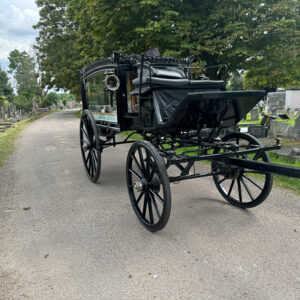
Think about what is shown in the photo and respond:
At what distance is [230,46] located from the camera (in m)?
8.88

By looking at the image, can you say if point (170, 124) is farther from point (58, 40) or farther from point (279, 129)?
point (58, 40)

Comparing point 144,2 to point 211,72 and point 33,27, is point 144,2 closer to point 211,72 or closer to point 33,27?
point 211,72

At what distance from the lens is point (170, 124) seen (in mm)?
3270

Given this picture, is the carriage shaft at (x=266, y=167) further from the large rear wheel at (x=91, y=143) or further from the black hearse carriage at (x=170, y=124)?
the large rear wheel at (x=91, y=143)

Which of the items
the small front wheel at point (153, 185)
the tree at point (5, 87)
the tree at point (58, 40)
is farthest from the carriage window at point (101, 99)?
the tree at point (5, 87)

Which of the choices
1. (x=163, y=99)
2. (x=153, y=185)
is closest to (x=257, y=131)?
(x=163, y=99)

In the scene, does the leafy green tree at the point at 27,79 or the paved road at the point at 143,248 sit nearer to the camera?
the paved road at the point at 143,248

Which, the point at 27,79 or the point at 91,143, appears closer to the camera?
the point at 91,143

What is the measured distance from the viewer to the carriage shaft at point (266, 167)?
2.60 meters

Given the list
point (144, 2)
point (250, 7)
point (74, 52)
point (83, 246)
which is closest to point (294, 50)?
point (250, 7)

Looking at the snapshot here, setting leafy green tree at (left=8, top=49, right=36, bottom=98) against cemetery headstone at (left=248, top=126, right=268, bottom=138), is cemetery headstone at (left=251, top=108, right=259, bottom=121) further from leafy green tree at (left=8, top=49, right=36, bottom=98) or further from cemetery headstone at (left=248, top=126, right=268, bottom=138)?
leafy green tree at (left=8, top=49, right=36, bottom=98)

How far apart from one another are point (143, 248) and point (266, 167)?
1.65m

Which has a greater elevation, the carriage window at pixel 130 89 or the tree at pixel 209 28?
the tree at pixel 209 28

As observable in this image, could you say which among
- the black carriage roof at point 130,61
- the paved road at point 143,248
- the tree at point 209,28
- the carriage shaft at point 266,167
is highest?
the tree at point 209,28
